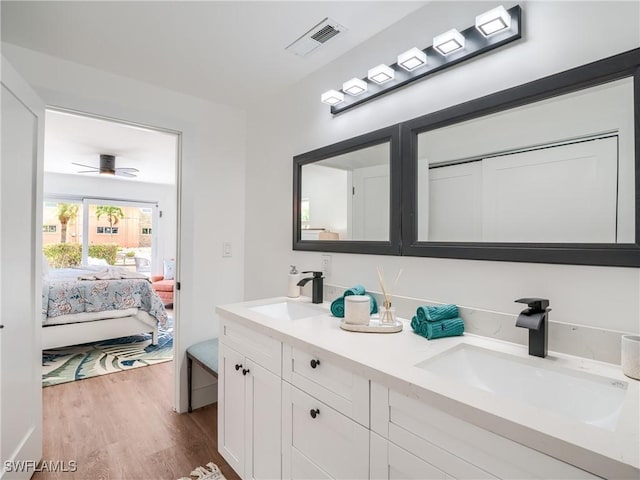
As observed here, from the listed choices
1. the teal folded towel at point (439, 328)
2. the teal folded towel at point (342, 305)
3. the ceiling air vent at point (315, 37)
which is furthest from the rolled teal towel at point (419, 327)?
the ceiling air vent at point (315, 37)

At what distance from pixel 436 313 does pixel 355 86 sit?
3.81ft

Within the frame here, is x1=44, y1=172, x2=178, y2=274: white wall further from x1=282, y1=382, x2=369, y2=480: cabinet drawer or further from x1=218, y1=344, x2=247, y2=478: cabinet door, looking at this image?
x1=282, y1=382, x2=369, y2=480: cabinet drawer

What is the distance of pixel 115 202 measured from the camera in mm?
6137

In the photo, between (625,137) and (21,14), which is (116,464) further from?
(625,137)

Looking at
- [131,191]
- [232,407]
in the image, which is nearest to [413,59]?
[232,407]

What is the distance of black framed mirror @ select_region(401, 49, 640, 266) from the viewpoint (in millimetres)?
1000

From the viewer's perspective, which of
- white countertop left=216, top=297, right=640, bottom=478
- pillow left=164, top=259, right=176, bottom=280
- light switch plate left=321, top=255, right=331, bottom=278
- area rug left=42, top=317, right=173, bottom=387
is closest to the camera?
white countertop left=216, top=297, right=640, bottom=478

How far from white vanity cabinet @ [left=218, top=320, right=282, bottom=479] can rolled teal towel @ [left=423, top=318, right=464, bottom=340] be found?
1.91 feet

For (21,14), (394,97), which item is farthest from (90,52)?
(394,97)

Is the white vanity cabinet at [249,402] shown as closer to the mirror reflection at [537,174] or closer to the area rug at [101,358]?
the mirror reflection at [537,174]

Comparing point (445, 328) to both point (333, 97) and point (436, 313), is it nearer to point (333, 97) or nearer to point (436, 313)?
point (436, 313)

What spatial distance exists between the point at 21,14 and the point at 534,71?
219cm

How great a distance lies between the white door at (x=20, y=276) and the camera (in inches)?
58.1

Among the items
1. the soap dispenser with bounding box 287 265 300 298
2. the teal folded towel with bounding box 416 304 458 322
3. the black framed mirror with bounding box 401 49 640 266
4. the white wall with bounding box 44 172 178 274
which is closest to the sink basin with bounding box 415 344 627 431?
the teal folded towel with bounding box 416 304 458 322
